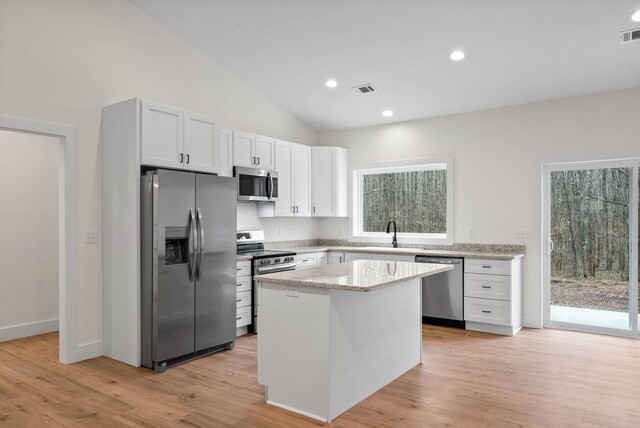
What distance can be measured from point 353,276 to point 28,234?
409 centimetres

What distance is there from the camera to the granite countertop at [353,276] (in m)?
2.77

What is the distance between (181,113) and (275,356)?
2462 mm

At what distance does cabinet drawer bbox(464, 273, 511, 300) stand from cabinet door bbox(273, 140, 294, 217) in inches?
95.9

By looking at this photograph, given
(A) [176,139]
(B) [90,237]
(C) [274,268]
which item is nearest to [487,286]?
(C) [274,268]

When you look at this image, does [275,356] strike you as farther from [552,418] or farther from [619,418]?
[619,418]

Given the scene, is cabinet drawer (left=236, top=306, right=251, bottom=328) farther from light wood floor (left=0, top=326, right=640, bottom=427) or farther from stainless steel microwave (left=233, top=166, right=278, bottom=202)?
stainless steel microwave (left=233, top=166, right=278, bottom=202)

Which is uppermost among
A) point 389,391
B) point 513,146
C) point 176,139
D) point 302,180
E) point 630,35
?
point 630,35

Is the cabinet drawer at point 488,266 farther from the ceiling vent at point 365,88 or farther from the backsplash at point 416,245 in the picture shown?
the ceiling vent at point 365,88

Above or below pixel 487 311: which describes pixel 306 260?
above

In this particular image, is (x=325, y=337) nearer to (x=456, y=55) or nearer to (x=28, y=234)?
(x=456, y=55)

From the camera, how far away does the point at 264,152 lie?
18.5 feet

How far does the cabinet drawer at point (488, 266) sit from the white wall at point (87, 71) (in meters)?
3.70

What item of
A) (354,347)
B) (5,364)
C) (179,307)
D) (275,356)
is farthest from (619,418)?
(5,364)

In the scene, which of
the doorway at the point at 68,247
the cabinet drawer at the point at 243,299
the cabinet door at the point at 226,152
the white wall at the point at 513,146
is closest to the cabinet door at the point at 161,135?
the doorway at the point at 68,247
